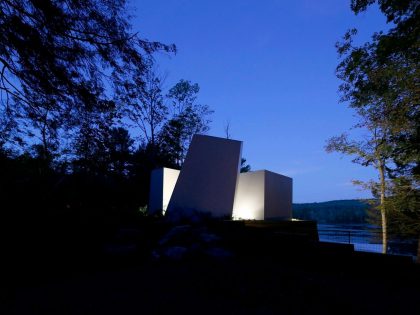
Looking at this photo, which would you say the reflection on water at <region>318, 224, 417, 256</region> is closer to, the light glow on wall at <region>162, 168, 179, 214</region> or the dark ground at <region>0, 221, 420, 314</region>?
the dark ground at <region>0, 221, 420, 314</region>

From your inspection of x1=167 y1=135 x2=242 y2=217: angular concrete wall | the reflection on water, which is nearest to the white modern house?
x1=167 y1=135 x2=242 y2=217: angular concrete wall

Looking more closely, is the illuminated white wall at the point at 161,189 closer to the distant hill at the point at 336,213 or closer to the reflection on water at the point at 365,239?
the reflection on water at the point at 365,239

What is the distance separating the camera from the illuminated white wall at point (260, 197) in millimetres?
13188

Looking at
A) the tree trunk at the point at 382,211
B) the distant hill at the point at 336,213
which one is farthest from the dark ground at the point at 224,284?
the distant hill at the point at 336,213

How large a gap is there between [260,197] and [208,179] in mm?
3160

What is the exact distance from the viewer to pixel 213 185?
11727 mm

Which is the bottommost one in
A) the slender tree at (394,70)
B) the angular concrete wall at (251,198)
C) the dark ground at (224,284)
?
the dark ground at (224,284)

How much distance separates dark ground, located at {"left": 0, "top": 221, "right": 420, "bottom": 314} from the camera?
12.6 ft

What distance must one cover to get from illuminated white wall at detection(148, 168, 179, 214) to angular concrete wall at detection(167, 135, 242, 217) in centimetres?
178

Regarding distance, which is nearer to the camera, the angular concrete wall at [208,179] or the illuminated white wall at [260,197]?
the angular concrete wall at [208,179]

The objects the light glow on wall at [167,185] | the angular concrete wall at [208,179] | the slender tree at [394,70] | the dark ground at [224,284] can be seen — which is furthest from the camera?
the light glow on wall at [167,185]

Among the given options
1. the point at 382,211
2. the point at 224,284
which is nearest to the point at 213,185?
the point at 224,284

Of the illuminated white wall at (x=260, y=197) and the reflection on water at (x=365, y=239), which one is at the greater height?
the illuminated white wall at (x=260, y=197)

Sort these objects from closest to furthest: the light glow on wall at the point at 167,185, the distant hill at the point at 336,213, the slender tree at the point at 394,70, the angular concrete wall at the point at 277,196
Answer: the slender tree at the point at 394,70 → the light glow on wall at the point at 167,185 → the angular concrete wall at the point at 277,196 → the distant hill at the point at 336,213
